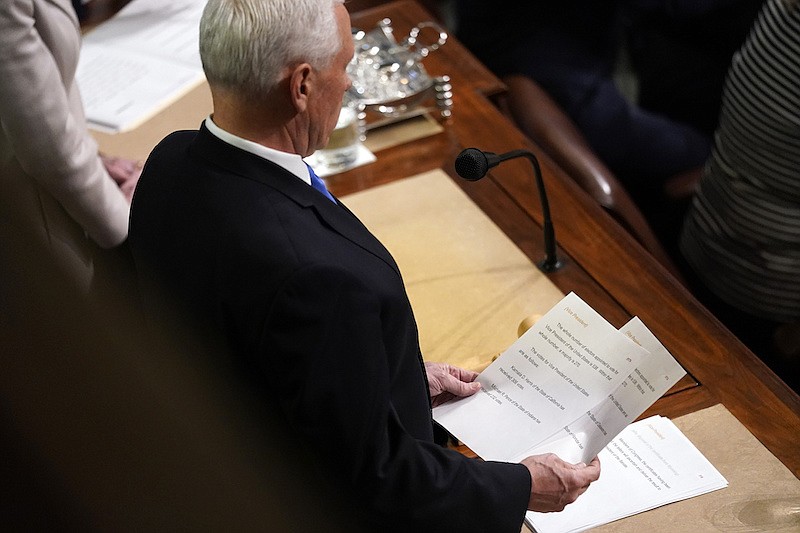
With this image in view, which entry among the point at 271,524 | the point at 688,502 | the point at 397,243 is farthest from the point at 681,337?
the point at 271,524

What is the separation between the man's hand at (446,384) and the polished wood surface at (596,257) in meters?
0.34

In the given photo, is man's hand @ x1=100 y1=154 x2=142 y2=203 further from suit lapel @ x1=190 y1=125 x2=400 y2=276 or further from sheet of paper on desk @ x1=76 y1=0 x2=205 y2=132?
suit lapel @ x1=190 y1=125 x2=400 y2=276

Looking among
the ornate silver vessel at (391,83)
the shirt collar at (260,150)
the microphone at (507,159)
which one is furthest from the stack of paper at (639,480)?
the ornate silver vessel at (391,83)

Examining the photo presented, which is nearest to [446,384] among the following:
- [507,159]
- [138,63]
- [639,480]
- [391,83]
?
[639,480]

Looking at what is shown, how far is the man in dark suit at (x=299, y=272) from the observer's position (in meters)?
1.11

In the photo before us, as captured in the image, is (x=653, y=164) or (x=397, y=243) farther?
(x=653, y=164)

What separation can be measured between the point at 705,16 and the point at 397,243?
1871 mm

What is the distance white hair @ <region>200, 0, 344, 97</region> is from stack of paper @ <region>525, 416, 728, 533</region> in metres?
0.75

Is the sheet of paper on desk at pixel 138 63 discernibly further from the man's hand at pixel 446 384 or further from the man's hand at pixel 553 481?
the man's hand at pixel 553 481

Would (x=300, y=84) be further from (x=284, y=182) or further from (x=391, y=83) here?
(x=391, y=83)

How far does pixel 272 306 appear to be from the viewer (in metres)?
1.09

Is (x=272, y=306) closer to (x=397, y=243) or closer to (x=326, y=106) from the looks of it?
(x=326, y=106)

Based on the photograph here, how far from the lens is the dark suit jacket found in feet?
3.62

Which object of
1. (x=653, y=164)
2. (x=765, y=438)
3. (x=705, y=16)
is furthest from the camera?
(x=705, y=16)
